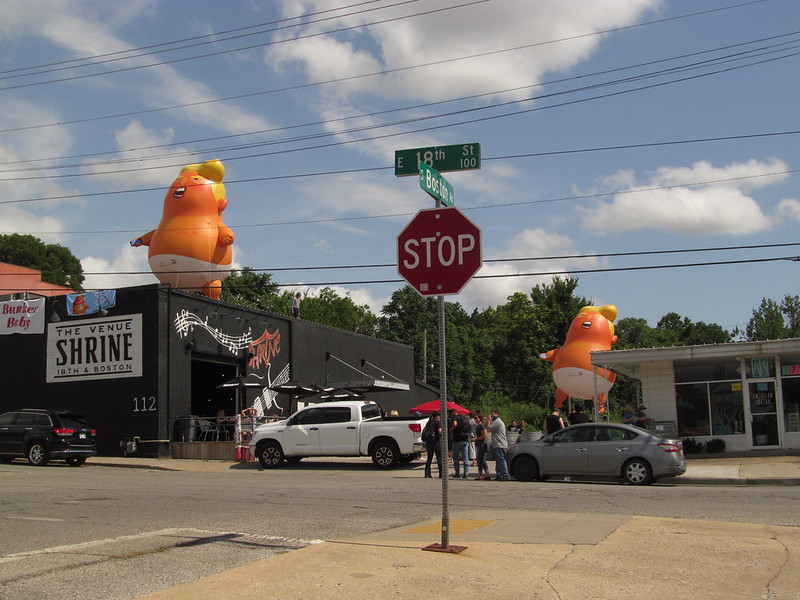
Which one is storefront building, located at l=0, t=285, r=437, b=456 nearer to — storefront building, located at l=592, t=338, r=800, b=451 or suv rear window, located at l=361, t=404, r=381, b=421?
suv rear window, located at l=361, t=404, r=381, b=421

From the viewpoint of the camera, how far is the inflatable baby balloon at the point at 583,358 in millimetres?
33062

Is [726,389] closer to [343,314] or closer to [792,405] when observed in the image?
[792,405]

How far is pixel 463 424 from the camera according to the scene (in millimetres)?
20047

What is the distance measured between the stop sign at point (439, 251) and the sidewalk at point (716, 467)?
13020 millimetres

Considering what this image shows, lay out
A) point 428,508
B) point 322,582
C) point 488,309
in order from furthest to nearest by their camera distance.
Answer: point 488,309
point 428,508
point 322,582

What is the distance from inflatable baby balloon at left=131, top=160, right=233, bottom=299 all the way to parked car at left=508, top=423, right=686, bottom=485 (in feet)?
54.2

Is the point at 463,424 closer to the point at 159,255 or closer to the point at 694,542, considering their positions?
the point at 694,542

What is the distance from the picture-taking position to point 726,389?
23.7 metres

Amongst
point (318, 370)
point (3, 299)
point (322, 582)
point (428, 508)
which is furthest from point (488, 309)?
point (322, 582)

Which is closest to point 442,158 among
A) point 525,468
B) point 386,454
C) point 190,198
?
point 525,468

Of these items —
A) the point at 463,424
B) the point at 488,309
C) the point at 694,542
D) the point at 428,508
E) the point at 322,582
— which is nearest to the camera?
the point at 322,582

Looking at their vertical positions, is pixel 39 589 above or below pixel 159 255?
below

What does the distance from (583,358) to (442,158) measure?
1023 inches

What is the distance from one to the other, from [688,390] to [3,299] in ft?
87.3
